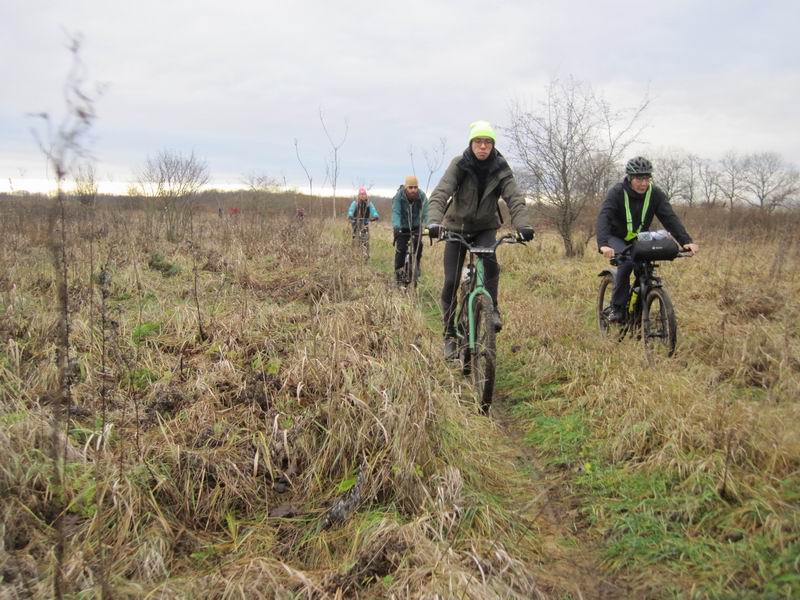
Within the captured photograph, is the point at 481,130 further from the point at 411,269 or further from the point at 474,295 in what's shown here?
the point at 411,269

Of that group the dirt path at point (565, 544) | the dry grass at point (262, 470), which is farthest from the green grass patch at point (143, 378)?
the dirt path at point (565, 544)

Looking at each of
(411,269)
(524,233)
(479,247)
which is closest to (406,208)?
(411,269)

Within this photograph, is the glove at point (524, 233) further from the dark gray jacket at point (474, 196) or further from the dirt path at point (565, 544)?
the dirt path at point (565, 544)

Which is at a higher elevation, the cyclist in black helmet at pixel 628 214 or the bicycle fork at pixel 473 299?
the cyclist in black helmet at pixel 628 214

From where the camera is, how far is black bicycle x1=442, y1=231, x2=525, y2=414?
3.71 metres

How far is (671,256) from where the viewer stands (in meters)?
4.34

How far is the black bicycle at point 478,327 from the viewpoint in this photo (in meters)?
3.71

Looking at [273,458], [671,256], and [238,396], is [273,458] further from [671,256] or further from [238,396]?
[671,256]

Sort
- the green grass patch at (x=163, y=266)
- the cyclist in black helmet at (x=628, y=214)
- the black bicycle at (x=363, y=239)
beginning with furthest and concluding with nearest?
the green grass patch at (x=163, y=266)
the black bicycle at (x=363, y=239)
the cyclist in black helmet at (x=628, y=214)

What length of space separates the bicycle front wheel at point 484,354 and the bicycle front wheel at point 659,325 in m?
1.50

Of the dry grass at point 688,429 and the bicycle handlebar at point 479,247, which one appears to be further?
the bicycle handlebar at point 479,247

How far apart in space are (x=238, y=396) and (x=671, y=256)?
373cm

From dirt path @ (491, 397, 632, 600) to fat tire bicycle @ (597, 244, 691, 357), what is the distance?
185cm

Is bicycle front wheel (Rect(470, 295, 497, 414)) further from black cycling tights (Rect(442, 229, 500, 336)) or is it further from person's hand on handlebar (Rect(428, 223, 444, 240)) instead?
person's hand on handlebar (Rect(428, 223, 444, 240))
